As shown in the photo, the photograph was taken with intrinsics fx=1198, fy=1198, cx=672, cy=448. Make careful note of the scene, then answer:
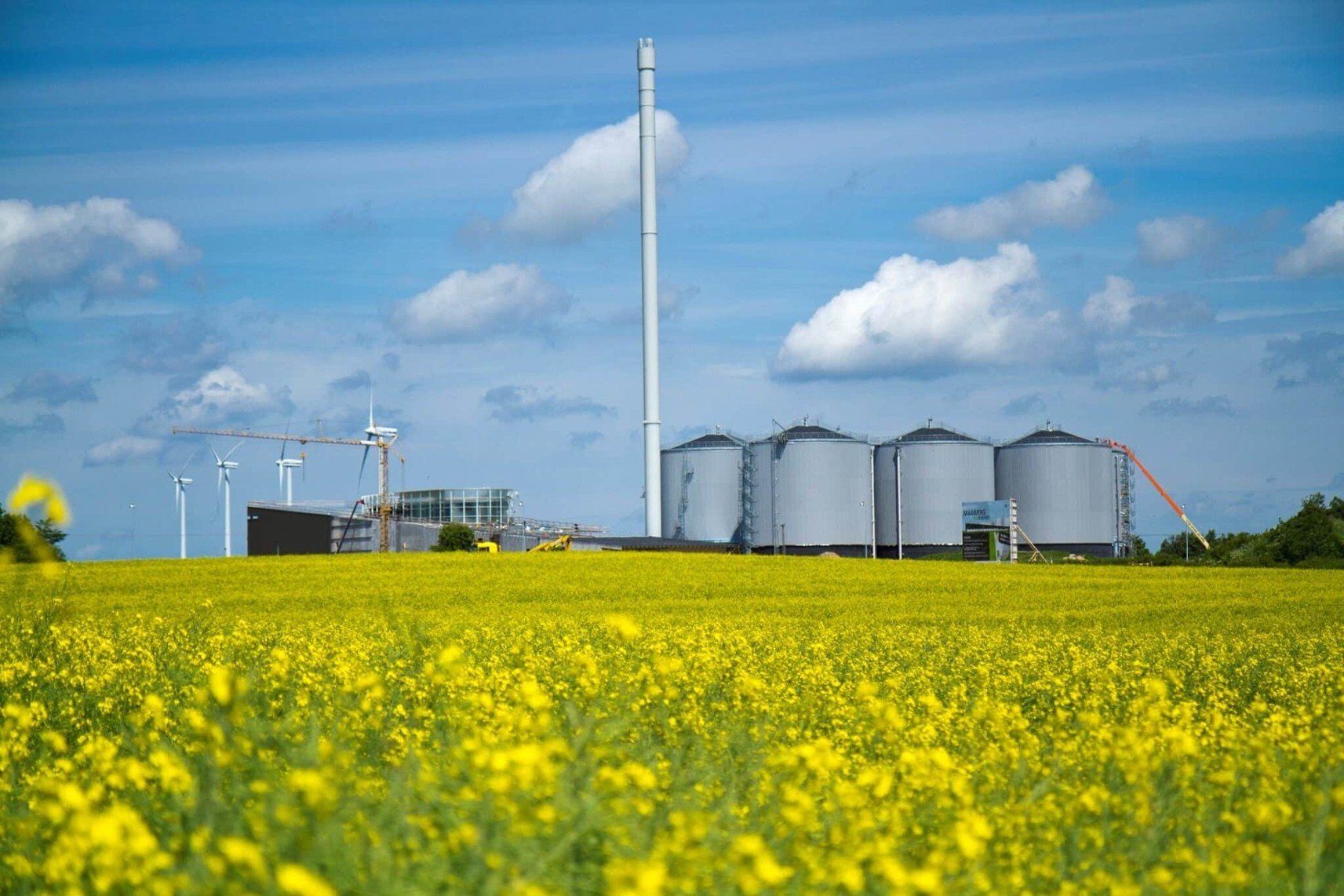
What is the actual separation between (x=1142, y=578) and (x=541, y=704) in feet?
107

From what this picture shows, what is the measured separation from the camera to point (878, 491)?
2997 inches

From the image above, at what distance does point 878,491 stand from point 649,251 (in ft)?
82.3

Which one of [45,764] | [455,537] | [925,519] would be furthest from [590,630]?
[925,519]

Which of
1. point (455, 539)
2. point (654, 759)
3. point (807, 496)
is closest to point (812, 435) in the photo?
point (807, 496)

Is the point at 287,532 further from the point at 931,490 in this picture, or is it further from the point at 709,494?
the point at 931,490

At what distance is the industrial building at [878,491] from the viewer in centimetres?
7262

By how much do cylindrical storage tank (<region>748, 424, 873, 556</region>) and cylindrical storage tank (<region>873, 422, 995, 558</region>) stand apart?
2.29 meters

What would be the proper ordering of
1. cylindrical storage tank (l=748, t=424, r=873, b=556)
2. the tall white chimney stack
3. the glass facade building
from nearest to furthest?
1. the tall white chimney stack
2. cylindrical storage tank (l=748, t=424, r=873, b=556)
3. the glass facade building

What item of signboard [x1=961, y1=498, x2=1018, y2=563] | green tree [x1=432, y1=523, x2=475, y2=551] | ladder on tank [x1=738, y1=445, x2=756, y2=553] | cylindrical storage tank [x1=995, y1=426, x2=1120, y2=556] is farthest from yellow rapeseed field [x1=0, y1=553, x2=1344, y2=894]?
cylindrical storage tank [x1=995, y1=426, x2=1120, y2=556]

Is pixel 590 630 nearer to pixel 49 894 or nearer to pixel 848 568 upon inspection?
pixel 49 894

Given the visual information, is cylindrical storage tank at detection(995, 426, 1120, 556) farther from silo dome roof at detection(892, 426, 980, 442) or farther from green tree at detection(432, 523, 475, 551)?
green tree at detection(432, 523, 475, 551)

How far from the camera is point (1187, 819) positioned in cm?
618

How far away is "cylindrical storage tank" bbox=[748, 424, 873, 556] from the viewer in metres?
72.2

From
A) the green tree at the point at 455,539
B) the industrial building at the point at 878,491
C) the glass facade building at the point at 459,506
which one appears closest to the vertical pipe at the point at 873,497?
the industrial building at the point at 878,491
